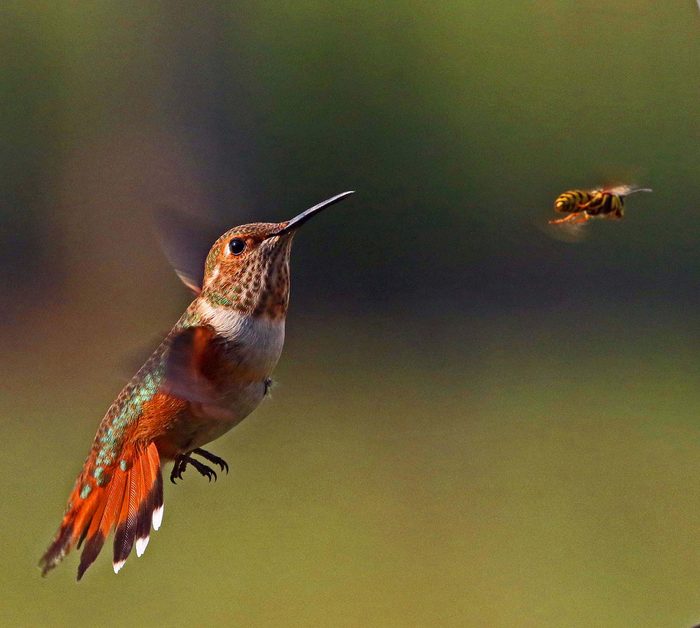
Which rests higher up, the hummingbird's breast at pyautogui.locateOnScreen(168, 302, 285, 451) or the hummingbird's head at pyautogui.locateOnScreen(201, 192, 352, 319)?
the hummingbird's head at pyautogui.locateOnScreen(201, 192, 352, 319)

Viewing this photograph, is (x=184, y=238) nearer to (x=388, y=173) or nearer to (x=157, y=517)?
(x=157, y=517)

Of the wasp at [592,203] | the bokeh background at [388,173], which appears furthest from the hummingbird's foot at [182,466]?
the bokeh background at [388,173]

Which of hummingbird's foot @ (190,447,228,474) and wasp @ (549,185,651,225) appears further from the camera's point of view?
wasp @ (549,185,651,225)

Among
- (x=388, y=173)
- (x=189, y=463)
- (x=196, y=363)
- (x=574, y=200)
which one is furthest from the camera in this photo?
(x=388, y=173)

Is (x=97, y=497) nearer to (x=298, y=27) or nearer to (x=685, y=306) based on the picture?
(x=298, y=27)

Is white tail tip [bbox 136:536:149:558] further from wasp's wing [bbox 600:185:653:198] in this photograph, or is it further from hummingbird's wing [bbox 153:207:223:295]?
wasp's wing [bbox 600:185:653:198]

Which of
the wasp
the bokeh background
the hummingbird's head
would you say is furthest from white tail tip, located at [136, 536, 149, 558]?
the bokeh background

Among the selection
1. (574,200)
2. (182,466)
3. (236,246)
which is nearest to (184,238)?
(236,246)
